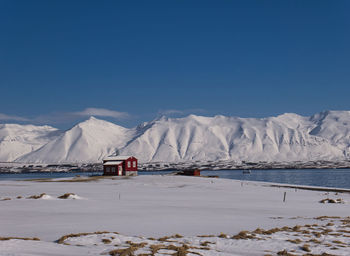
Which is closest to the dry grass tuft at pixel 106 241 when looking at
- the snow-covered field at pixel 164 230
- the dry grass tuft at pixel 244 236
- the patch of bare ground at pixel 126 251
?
the snow-covered field at pixel 164 230

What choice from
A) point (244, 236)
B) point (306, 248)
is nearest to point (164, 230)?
point (244, 236)

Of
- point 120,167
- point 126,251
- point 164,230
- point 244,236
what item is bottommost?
point 164,230

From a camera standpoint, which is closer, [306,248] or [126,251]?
[126,251]

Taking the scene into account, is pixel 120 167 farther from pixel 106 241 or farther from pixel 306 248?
pixel 306 248

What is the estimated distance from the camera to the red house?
100150 millimetres

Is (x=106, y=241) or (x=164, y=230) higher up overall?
(x=106, y=241)

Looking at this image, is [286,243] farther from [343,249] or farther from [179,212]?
[179,212]

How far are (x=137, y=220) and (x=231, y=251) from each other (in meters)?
9.86

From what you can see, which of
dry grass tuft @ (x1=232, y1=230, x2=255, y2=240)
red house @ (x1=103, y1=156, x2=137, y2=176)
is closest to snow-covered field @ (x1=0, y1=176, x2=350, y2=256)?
dry grass tuft @ (x1=232, y1=230, x2=255, y2=240)

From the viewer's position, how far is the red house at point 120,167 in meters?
100

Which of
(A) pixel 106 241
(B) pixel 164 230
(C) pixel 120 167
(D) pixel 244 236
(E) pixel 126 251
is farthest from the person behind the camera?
(C) pixel 120 167

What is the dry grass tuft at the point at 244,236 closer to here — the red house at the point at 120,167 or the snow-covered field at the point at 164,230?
the snow-covered field at the point at 164,230

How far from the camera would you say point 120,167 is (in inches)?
3954

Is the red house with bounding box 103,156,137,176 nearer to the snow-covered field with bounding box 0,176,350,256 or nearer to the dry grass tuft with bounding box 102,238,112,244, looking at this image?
the snow-covered field with bounding box 0,176,350,256
